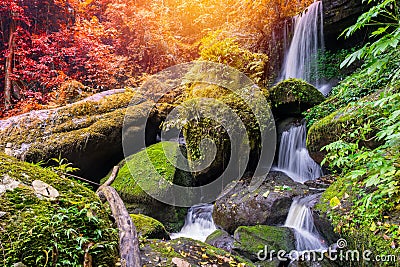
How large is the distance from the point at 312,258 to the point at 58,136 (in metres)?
6.41

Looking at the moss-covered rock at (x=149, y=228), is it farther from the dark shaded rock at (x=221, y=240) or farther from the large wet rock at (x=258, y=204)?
the large wet rock at (x=258, y=204)

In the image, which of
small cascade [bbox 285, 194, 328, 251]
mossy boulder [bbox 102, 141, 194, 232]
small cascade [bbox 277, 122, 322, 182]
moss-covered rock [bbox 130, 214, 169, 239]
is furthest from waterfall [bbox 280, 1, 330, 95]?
moss-covered rock [bbox 130, 214, 169, 239]

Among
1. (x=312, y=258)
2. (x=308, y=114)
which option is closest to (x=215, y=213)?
(x=312, y=258)

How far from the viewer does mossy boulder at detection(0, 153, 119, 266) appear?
60.4 inches

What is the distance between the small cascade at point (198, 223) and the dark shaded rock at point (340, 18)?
276 inches

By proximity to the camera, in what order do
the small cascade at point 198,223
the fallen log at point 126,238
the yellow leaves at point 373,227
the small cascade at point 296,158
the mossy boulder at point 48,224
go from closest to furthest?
the mossy boulder at point 48,224 < the fallen log at point 126,238 < the yellow leaves at point 373,227 < the small cascade at point 198,223 < the small cascade at point 296,158

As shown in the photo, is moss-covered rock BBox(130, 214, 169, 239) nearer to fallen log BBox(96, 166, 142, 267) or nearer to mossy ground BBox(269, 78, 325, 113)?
fallen log BBox(96, 166, 142, 267)

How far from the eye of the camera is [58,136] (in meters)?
6.62

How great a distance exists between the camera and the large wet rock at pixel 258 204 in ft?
15.7

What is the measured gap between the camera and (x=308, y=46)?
8719 millimetres

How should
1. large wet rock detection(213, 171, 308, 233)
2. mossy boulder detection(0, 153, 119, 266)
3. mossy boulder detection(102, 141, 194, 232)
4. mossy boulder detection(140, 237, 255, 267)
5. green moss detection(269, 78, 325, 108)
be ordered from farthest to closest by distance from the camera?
green moss detection(269, 78, 325, 108)
mossy boulder detection(102, 141, 194, 232)
large wet rock detection(213, 171, 308, 233)
mossy boulder detection(140, 237, 255, 267)
mossy boulder detection(0, 153, 119, 266)

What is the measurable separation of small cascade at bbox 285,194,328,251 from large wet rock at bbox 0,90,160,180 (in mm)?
4688

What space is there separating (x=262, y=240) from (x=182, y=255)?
6.04 feet

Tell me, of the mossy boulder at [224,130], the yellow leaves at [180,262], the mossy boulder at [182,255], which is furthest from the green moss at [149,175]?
the yellow leaves at [180,262]
